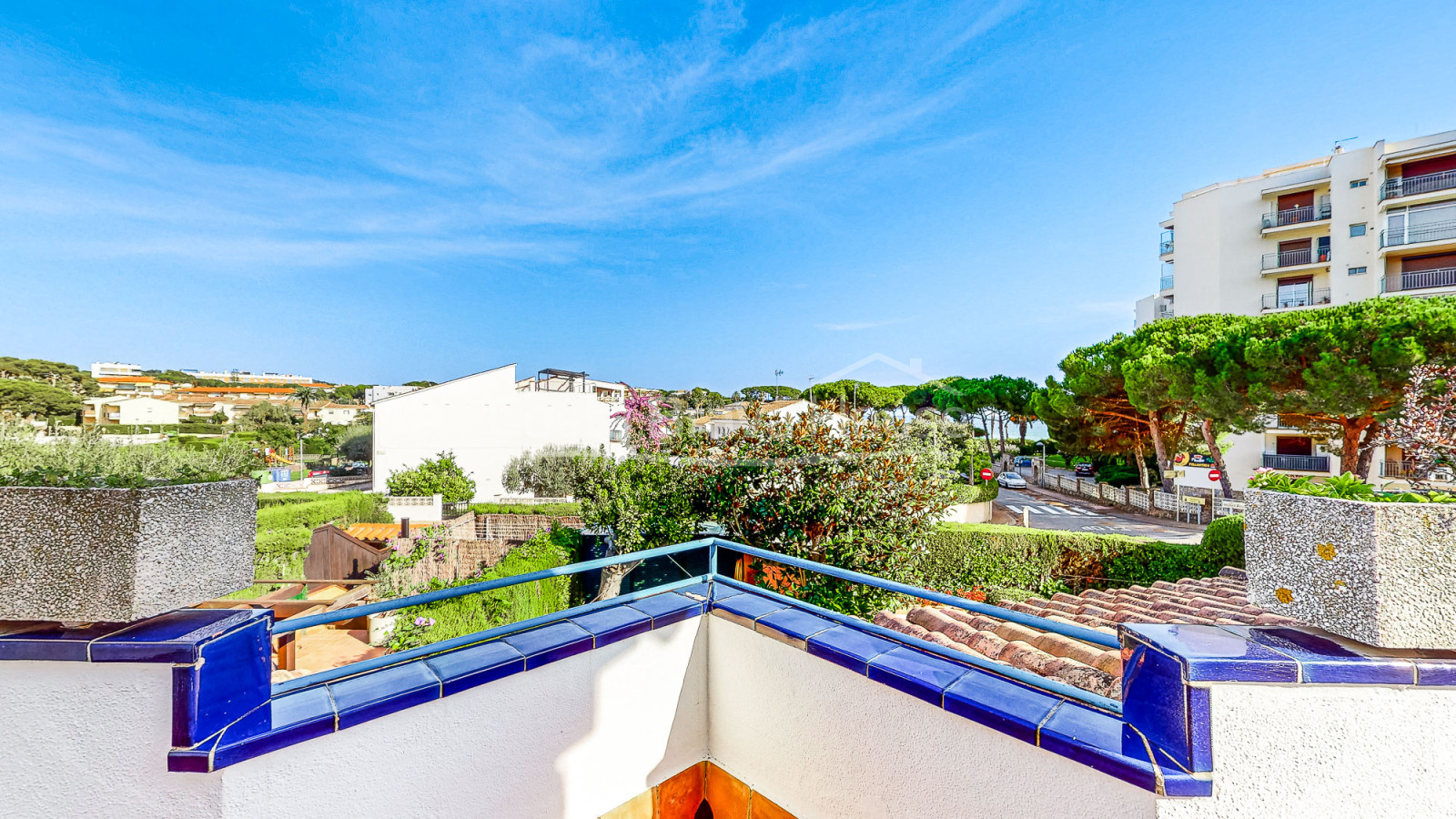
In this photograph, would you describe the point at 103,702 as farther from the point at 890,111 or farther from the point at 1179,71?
the point at 890,111

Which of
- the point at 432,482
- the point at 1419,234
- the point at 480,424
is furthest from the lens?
the point at 480,424

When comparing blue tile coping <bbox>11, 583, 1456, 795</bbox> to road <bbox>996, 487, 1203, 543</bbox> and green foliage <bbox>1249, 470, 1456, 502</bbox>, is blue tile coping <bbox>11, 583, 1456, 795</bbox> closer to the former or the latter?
green foliage <bbox>1249, 470, 1456, 502</bbox>

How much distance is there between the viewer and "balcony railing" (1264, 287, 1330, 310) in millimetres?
22234

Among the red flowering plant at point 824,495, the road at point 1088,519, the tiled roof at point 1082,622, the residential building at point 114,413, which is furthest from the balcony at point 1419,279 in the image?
the residential building at point 114,413

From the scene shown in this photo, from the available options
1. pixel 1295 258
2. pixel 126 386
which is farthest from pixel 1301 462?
pixel 126 386

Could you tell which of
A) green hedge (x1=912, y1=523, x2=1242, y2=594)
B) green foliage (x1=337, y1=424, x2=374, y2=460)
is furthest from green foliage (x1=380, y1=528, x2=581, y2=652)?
green foliage (x1=337, y1=424, x2=374, y2=460)

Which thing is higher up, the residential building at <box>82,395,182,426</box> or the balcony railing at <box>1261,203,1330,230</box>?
the balcony railing at <box>1261,203,1330,230</box>

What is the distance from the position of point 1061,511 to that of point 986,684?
22.1 metres

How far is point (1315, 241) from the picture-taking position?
73.6 ft

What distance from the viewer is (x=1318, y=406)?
1374 cm

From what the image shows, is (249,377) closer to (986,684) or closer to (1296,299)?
(986,684)

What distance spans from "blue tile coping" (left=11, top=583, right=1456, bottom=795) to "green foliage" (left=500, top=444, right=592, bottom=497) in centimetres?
2193

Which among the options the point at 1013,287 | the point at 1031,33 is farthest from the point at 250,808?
the point at 1013,287

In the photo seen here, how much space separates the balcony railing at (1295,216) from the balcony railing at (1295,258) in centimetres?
115
